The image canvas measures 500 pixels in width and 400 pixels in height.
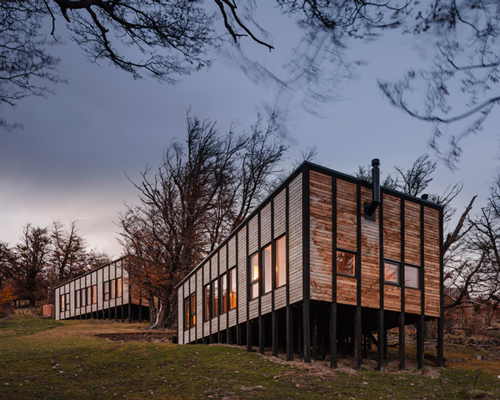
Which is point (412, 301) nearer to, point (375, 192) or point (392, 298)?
point (392, 298)

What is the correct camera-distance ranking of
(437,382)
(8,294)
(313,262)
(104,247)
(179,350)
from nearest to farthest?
1. (437,382)
2. (313,262)
3. (179,350)
4. (8,294)
5. (104,247)

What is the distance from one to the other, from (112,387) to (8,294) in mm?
34490

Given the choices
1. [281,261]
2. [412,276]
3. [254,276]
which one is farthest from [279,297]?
[412,276]

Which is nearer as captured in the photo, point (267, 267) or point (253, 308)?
point (267, 267)

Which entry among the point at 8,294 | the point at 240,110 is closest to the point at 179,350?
the point at 240,110

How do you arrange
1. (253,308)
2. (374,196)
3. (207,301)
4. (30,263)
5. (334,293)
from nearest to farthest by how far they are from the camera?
(334,293), (374,196), (253,308), (207,301), (30,263)

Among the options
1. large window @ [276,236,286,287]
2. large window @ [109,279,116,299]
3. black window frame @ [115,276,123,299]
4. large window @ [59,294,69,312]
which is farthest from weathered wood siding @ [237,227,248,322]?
large window @ [59,294,69,312]

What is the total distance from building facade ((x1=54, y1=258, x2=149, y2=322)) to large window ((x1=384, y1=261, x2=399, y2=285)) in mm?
26221

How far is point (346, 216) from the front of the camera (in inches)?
640

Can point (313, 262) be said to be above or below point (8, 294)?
above

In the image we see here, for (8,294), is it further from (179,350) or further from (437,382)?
(437,382)

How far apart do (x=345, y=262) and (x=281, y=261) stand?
7.55ft

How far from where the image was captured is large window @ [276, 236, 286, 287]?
16609mm

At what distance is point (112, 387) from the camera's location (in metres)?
12.5
